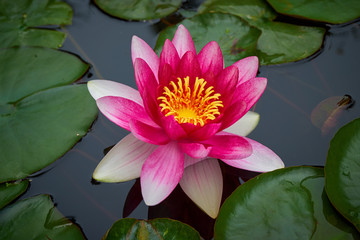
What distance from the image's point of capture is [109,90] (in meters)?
1.87

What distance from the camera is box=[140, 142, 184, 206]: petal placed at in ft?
5.21

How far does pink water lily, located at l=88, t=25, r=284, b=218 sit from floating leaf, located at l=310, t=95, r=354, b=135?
560 mm

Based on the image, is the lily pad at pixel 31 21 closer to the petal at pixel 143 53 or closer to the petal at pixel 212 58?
the petal at pixel 143 53

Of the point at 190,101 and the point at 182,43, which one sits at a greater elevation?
the point at 182,43

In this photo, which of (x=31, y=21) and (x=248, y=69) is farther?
(x=31, y=21)

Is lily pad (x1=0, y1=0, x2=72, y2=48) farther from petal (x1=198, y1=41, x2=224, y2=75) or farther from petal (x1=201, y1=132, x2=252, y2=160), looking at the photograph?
petal (x1=201, y1=132, x2=252, y2=160)

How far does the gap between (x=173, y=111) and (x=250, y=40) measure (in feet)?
3.09

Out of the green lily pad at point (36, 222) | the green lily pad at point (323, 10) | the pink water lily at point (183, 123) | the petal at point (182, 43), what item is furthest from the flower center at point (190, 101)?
the green lily pad at point (323, 10)

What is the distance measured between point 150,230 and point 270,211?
56 cm

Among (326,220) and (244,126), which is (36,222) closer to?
(244,126)

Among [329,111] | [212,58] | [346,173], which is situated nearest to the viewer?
[346,173]

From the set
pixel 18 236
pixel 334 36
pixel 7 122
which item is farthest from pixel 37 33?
pixel 334 36

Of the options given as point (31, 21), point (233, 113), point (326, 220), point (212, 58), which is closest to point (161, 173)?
point (233, 113)

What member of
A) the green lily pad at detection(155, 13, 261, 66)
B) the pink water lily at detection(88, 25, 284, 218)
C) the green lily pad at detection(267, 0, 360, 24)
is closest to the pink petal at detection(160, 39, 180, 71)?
the pink water lily at detection(88, 25, 284, 218)
